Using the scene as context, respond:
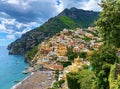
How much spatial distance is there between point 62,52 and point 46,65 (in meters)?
19.9

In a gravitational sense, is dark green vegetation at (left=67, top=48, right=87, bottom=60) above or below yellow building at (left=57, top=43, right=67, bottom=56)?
below

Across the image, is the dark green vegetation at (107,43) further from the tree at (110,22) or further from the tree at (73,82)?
the tree at (73,82)

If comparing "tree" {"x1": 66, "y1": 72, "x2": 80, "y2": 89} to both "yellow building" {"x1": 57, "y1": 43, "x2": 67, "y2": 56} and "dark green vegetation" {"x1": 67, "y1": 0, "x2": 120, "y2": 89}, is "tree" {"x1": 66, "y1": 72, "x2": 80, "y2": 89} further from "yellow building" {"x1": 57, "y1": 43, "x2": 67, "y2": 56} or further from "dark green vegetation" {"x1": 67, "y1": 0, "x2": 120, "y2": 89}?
→ "yellow building" {"x1": 57, "y1": 43, "x2": 67, "y2": 56}

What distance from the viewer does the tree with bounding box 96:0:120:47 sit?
40.8 metres

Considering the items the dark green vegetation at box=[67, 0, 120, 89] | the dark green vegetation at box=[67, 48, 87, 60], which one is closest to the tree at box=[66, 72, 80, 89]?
the dark green vegetation at box=[67, 0, 120, 89]

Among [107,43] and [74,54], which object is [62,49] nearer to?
[74,54]

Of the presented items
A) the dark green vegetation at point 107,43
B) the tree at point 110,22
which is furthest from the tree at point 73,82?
the tree at point 110,22

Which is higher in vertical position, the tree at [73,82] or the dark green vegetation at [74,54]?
the dark green vegetation at [74,54]

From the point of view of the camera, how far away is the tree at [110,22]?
40844mm

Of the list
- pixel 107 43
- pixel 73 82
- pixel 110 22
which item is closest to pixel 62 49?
pixel 73 82

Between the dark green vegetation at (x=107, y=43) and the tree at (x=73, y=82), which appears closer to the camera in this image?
the dark green vegetation at (x=107, y=43)

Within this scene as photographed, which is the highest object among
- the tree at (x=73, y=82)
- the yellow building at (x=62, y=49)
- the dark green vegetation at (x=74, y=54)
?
the yellow building at (x=62, y=49)

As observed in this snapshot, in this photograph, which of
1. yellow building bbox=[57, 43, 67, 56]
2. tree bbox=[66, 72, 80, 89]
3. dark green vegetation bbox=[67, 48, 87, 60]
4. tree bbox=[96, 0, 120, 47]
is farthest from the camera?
yellow building bbox=[57, 43, 67, 56]

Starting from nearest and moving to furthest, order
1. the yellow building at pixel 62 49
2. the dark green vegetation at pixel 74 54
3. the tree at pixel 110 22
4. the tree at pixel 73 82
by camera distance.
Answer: the tree at pixel 110 22 < the tree at pixel 73 82 < the dark green vegetation at pixel 74 54 < the yellow building at pixel 62 49
